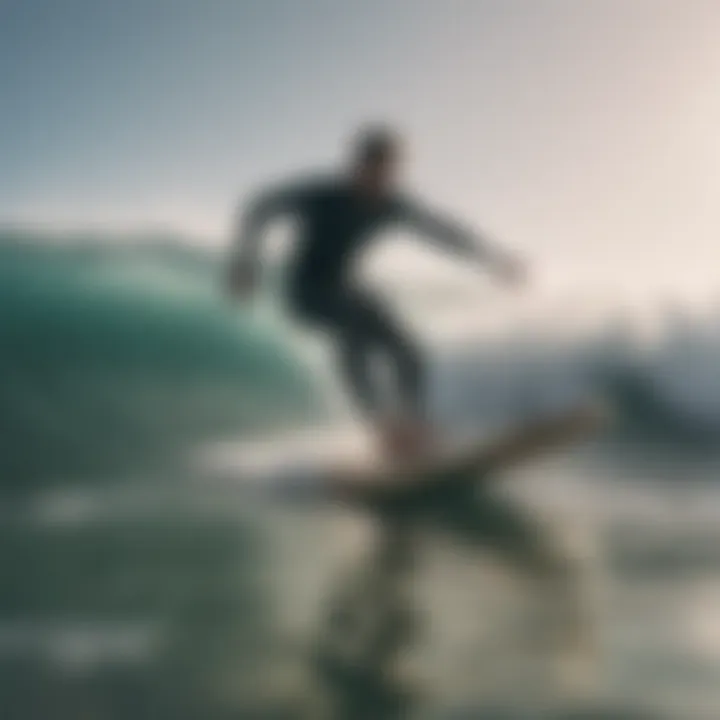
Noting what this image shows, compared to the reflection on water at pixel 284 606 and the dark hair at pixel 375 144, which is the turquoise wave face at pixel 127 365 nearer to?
the reflection on water at pixel 284 606

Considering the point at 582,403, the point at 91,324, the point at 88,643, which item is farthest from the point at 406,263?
the point at 88,643

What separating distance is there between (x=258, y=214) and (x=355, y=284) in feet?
0.47

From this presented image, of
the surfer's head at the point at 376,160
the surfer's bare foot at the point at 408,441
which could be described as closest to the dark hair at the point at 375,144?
the surfer's head at the point at 376,160

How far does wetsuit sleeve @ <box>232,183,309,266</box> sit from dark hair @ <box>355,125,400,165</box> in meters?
0.08

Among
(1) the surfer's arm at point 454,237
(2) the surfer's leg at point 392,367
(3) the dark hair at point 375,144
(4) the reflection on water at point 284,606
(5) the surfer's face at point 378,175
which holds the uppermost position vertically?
(3) the dark hair at point 375,144

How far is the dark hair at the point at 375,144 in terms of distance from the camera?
1316 mm

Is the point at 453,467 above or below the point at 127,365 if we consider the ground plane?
below

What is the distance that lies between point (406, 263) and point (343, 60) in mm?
269

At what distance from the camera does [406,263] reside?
4.30 feet

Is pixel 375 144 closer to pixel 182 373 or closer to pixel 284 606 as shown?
pixel 182 373

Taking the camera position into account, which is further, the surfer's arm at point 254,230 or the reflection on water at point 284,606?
the surfer's arm at point 254,230

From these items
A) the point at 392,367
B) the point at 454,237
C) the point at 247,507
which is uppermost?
the point at 454,237

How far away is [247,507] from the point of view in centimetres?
129

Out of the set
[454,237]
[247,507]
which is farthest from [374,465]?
[454,237]
